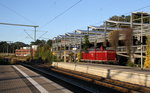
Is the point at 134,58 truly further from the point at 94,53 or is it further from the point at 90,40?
the point at 90,40

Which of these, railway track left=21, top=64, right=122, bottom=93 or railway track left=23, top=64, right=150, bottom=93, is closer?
railway track left=23, top=64, right=150, bottom=93

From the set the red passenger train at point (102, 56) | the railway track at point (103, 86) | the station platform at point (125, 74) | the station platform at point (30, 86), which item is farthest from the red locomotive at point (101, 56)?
the station platform at point (30, 86)

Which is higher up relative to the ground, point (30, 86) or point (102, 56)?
point (102, 56)

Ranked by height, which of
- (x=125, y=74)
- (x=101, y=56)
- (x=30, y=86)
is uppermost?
(x=101, y=56)

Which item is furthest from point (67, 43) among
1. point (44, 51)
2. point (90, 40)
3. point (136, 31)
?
point (136, 31)

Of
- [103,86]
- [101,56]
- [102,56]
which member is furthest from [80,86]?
[101,56]

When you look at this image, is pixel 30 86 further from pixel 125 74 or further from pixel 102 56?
pixel 102 56

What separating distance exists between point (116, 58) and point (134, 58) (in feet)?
14.2

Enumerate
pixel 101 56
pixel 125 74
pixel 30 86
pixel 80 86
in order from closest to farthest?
pixel 30 86 → pixel 80 86 → pixel 125 74 → pixel 101 56

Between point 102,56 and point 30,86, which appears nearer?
point 30,86

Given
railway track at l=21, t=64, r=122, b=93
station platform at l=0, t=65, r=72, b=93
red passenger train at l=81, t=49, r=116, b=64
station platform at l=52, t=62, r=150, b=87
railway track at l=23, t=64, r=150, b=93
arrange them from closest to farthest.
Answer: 1. station platform at l=0, t=65, r=72, b=93
2. railway track at l=23, t=64, r=150, b=93
3. railway track at l=21, t=64, r=122, b=93
4. station platform at l=52, t=62, r=150, b=87
5. red passenger train at l=81, t=49, r=116, b=64

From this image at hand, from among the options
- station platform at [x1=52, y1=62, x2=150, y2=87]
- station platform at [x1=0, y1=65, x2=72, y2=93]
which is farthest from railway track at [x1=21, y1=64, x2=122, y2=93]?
station platform at [x1=52, y1=62, x2=150, y2=87]

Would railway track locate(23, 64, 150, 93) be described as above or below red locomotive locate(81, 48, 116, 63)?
below

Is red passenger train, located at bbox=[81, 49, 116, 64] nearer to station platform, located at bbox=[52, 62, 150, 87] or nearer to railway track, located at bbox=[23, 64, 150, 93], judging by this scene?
station platform, located at bbox=[52, 62, 150, 87]
